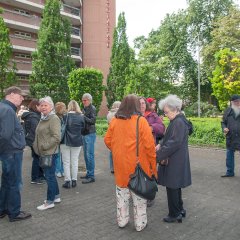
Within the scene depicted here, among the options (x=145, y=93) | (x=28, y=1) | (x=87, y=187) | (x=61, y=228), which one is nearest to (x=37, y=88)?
(x=145, y=93)

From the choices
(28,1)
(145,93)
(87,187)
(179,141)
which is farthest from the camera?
(28,1)

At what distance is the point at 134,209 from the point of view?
473 centimetres

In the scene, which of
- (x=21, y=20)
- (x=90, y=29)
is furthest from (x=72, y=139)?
(x=90, y=29)

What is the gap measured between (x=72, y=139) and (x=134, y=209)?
8.59 feet

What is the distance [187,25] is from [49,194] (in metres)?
42.4

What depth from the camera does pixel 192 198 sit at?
6.45m

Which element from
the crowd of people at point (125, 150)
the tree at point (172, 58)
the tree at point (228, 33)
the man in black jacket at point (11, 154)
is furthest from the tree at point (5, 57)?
the man in black jacket at point (11, 154)

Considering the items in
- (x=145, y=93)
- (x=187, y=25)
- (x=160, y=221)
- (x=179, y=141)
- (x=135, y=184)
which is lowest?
(x=160, y=221)

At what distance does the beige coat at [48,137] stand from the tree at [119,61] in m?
31.3

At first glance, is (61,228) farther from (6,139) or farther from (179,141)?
(179,141)

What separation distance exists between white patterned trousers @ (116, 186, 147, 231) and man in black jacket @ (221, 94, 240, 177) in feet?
13.6

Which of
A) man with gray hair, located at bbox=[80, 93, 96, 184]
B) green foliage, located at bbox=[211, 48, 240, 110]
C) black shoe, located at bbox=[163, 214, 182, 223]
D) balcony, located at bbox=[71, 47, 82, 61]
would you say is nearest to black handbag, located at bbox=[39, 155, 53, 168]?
man with gray hair, located at bbox=[80, 93, 96, 184]

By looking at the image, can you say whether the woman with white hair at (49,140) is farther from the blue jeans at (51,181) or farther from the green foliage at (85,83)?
the green foliage at (85,83)

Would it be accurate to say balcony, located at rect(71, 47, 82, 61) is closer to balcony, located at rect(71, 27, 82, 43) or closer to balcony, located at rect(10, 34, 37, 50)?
balcony, located at rect(71, 27, 82, 43)
